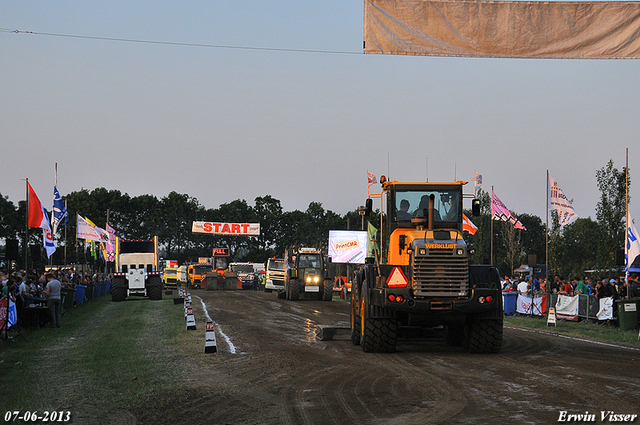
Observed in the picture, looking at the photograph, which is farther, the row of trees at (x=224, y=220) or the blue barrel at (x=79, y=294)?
the row of trees at (x=224, y=220)

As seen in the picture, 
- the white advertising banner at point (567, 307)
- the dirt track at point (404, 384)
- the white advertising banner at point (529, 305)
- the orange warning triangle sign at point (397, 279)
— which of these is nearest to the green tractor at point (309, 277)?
the white advertising banner at point (529, 305)

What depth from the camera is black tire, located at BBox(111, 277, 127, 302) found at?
34688 millimetres

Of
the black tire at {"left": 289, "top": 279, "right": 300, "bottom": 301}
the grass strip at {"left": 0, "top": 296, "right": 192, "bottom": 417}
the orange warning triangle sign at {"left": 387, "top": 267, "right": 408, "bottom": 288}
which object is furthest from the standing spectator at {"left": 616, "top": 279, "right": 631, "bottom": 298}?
the black tire at {"left": 289, "top": 279, "right": 300, "bottom": 301}

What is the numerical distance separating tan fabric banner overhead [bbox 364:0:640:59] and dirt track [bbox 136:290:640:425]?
4.74 metres

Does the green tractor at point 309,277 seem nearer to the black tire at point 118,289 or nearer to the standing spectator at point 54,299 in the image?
the black tire at point 118,289

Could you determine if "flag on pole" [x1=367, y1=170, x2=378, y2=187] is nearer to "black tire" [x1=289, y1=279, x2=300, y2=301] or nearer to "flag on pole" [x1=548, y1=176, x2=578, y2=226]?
"black tire" [x1=289, y1=279, x2=300, y2=301]

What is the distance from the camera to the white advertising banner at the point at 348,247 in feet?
159

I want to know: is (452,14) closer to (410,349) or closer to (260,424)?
(260,424)

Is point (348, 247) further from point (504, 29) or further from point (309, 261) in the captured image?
point (504, 29)

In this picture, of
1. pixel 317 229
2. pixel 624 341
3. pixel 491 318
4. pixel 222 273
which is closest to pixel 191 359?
pixel 491 318

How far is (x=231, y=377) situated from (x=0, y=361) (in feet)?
16.5

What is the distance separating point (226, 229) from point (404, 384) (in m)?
80.5

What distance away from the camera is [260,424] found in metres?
7.25

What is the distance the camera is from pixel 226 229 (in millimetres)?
89000
